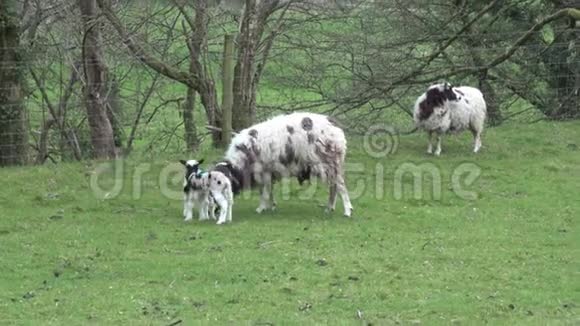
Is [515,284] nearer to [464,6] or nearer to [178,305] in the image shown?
[178,305]

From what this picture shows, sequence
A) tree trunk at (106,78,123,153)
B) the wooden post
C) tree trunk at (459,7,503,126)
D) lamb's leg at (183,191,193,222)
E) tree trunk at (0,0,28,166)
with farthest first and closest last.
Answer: tree trunk at (459,7,503,126) → tree trunk at (106,78,123,153) → the wooden post → tree trunk at (0,0,28,166) → lamb's leg at (183,191,193,222)

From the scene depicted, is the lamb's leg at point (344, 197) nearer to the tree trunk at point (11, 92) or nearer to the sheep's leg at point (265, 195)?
the sheep's leg at point (265, 195)

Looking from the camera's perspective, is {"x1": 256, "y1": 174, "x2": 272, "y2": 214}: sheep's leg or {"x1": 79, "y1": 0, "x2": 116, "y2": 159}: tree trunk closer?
{"x1": 256, "y1": 174, "x2": 272, "y2": 214}: sheep's leg

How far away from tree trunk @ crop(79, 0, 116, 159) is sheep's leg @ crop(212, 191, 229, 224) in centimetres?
544

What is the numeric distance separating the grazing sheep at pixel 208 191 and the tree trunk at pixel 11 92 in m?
5.02

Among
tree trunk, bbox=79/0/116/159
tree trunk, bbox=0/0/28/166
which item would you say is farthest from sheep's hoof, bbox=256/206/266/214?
tree trunk, bbox=0/0/28/166

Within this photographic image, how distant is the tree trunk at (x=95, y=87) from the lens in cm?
1781

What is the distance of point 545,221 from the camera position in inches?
524

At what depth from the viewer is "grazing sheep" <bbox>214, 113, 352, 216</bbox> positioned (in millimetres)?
13352

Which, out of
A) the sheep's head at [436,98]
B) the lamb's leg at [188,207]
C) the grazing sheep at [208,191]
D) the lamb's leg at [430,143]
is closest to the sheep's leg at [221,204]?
the grazing sheep at [208,191]

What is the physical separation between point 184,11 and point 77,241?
27.8ft

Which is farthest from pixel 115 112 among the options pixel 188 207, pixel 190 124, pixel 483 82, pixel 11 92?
pixel 188 207

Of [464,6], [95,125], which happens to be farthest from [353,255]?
[464,6]

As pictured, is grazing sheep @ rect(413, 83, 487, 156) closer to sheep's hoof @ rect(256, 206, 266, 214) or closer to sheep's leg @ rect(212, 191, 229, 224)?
sheep's hoof @ rect(256, 206, 266, 214)
